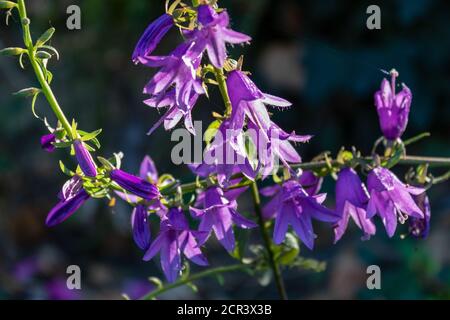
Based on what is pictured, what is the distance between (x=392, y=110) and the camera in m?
1.52

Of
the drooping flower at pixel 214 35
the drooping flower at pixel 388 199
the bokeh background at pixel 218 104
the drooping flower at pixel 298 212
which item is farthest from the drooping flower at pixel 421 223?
the bokeh background at pixel 218 104

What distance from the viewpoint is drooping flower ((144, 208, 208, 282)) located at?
1389 millimetres

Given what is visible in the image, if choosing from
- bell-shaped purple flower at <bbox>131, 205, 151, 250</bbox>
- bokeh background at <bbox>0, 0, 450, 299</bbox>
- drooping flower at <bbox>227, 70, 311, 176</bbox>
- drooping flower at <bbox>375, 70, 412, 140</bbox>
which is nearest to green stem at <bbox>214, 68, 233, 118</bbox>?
drooping flower at <bbox>227, 70, 311, 176</bbox>

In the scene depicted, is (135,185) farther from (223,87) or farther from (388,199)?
(388,199)

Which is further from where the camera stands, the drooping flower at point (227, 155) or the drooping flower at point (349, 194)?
the drooping flower at point (349, 194)

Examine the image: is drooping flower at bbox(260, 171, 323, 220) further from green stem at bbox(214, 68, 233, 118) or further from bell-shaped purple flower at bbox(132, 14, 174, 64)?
bell-shaped purple flower at bbox(132, 14, 174, 64)

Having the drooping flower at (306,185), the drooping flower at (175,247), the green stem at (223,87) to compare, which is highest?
the green stem at (223,87)

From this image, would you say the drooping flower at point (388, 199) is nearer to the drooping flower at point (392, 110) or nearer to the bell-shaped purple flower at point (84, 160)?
the drooping flower at point (392, 110)

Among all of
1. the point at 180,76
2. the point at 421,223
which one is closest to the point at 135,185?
the point at 180,76

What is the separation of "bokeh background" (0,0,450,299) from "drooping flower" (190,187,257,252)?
170cm

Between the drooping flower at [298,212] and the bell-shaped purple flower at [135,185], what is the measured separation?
24cm

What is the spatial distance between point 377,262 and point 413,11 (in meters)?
1.41

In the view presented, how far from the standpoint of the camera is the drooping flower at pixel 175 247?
139cm

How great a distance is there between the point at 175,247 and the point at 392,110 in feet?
1.66
